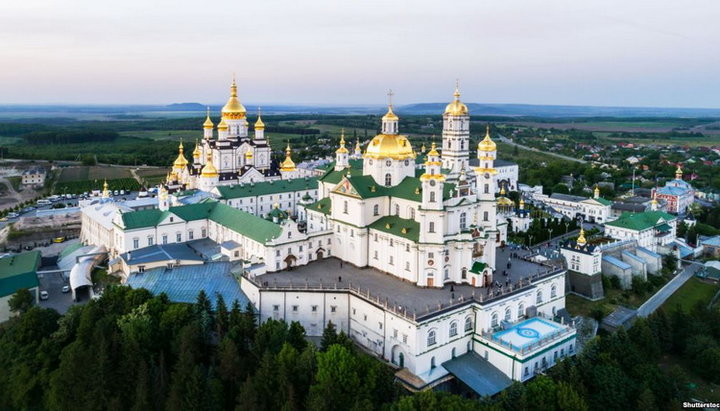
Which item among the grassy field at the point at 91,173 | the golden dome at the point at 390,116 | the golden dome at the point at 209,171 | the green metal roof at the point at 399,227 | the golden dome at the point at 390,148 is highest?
the golden dome at the point at 390,116

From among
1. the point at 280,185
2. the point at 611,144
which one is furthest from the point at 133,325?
the point at 611,144

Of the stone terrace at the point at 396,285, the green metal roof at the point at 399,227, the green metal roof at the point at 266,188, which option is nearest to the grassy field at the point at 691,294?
the stone terrace at the point at 396,285

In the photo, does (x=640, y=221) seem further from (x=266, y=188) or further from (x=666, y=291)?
(x=266, y=188)

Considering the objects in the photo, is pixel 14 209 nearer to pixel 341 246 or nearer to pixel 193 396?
pixel 341 246

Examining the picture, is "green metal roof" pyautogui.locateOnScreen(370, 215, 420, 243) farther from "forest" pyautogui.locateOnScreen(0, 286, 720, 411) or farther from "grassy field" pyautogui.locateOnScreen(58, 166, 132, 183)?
"grassy field" pyautogui.locateOnScreen(58, 166, 132, 183)

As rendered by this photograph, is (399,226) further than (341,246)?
No

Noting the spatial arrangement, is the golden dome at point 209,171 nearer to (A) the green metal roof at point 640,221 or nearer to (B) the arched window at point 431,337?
(B) the arched window at point 431,337

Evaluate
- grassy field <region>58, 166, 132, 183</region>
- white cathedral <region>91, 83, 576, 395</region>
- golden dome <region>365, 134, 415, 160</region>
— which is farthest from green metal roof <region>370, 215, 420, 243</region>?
grassy field <region>58, 166, 132, 183</region>
